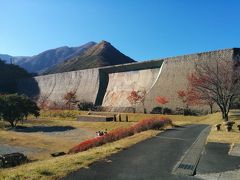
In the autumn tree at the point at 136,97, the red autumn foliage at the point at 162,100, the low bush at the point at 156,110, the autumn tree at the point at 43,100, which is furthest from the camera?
the autumn tree at the point at 43,100

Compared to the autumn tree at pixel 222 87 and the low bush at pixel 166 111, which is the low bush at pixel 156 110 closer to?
the low bush at pixel 166 111

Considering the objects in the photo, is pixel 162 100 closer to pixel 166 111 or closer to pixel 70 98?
pixel 166 111

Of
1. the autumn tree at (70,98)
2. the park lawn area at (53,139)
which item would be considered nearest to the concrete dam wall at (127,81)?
the autumn tree at (70,98)

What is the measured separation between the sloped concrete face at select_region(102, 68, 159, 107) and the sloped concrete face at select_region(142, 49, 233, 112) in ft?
11.9

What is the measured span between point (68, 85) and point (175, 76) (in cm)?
3857

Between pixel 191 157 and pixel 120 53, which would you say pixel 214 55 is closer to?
pixel 191 157

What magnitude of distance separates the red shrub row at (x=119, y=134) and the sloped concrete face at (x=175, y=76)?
88.5 ft

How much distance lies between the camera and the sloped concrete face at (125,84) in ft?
212

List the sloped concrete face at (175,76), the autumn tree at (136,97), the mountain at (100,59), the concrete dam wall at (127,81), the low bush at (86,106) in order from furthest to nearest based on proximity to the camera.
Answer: the mountain at (100,59)
the low bush at (86,106)
the autumn tree at (136,97)
the concrete dam wall at (127,81)
the sloped concrete face at (175,76)

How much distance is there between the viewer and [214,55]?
5175cm

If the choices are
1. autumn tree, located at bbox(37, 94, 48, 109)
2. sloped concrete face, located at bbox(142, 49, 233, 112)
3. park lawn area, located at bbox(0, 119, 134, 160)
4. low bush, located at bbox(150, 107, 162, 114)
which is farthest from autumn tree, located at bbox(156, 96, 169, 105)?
autumn tree, located at bbox(37, 94, 48, 109)

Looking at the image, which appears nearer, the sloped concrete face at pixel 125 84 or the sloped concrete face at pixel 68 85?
the sloped concrete face at pixel 125 84

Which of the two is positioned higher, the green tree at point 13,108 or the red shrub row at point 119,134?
the green tree at point 13,108

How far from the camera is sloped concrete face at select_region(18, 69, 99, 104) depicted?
79.2 metres
